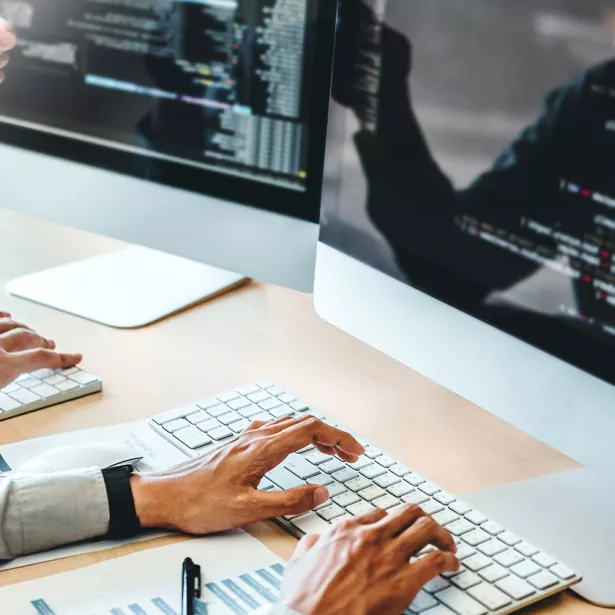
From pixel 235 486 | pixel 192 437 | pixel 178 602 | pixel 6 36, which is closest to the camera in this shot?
pixel 178 602

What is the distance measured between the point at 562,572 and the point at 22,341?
0.62m

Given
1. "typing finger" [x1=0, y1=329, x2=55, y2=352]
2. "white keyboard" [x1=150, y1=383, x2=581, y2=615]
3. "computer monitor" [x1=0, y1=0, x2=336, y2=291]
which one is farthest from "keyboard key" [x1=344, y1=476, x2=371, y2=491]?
"typing finger" [x1=0, y1=329, x2=55, y2=352]

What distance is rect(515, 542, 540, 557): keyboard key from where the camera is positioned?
71 cm

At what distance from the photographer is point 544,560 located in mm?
704

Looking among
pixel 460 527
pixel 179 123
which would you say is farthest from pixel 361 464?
pixel 179 123

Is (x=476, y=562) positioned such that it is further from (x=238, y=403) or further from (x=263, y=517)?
(x=238, y=403)

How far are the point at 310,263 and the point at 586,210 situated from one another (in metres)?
0.39

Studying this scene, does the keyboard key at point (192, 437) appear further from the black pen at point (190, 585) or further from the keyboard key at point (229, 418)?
the black pen at point (190, 585)

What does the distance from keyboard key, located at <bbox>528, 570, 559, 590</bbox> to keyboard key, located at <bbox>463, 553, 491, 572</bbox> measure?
0.03 m

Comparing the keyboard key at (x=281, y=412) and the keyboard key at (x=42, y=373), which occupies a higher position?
the keyboard key at (x=281, y=412)

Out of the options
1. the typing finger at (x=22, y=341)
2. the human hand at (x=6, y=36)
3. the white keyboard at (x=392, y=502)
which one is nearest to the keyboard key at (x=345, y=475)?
the white keyboard at (x=392, y=502)

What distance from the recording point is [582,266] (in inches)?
26.7

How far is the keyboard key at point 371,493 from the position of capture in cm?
77

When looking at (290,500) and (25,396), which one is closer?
(290,500)
